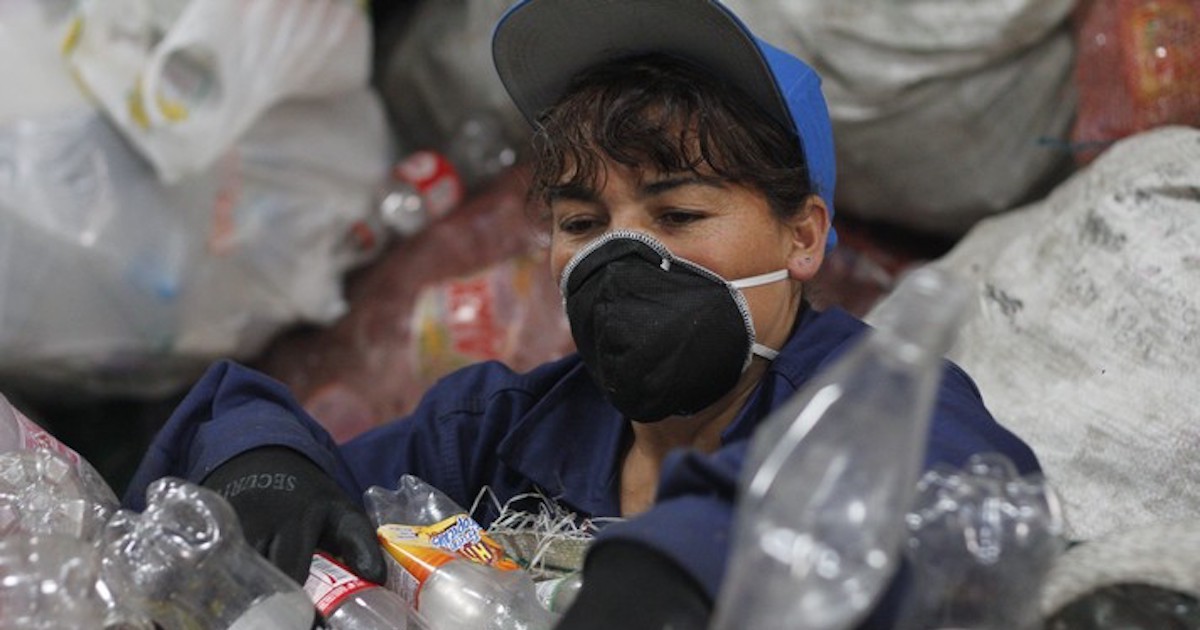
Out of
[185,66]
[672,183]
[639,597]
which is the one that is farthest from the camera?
[185,66]

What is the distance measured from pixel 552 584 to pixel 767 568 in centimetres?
59

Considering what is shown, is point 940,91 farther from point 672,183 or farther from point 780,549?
point 780,549

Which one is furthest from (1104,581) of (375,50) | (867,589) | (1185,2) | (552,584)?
(375,50)

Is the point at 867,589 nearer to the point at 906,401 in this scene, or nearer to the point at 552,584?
the point at 906,401

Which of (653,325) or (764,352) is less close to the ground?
(653,325)

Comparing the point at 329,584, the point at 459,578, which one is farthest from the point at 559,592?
the point at 329,584

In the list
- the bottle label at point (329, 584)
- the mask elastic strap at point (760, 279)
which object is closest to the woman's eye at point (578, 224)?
the mask elastic strap at point (760, 279)

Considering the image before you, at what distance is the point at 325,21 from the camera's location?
8.95ft

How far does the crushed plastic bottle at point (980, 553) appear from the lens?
3.57 feet

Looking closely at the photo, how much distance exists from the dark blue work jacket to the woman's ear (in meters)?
0.05

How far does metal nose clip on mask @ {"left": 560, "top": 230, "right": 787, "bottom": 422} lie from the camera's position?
1.51 meters

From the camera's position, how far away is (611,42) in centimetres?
169

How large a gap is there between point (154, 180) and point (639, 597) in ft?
5.59

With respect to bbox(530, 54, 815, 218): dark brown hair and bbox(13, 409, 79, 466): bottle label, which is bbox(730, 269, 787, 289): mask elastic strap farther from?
bbox(13, 409, 79, 466): bottle label
